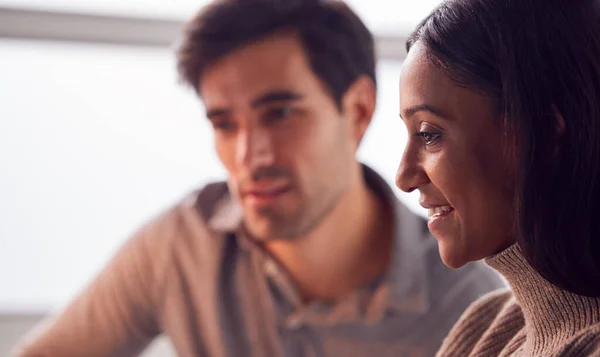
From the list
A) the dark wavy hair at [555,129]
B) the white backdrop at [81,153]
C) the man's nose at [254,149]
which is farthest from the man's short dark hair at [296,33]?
the dark wavy hair at [555,129]

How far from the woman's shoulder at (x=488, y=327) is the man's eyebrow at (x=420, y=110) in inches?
7.9

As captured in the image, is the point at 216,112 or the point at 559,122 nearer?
the point at 559,122

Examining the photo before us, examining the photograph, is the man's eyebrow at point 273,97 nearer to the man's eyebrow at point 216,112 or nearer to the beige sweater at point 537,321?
the man's eyebrow at point 216,112

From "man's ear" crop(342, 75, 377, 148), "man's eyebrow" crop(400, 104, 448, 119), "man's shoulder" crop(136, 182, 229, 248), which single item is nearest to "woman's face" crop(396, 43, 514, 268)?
"man's eyebrow" crop(400, 104, 448, 119)

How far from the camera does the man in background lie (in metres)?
1.36

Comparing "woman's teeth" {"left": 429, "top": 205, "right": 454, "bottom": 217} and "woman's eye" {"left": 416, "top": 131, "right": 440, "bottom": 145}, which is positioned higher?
"woman's eye" {"left": 416, "top": 131, "right": 440, "bottom": 145}

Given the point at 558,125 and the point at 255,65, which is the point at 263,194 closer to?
the point at 255,65

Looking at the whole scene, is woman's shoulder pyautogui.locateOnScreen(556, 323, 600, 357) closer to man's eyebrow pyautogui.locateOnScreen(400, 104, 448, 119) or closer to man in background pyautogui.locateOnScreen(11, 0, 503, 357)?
man's eyebrow pyautogui.locateOnScreen(400, 104, 448, 119)

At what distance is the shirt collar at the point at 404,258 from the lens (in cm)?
137

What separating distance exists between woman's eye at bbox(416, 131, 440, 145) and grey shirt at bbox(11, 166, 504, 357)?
669mm

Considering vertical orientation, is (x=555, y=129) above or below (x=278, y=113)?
below

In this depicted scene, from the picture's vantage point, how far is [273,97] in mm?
1363

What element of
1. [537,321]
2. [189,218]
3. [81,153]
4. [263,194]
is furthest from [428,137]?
[81,153]

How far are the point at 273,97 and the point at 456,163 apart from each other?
2.32 ft
